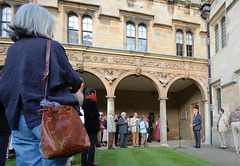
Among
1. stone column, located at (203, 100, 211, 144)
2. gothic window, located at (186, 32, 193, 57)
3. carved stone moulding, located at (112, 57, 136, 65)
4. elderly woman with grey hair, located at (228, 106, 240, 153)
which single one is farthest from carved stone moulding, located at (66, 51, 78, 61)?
stone column, located at (203, 100, 211, 144)

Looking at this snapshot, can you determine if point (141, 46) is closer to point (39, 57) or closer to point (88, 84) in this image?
point (88, 84)

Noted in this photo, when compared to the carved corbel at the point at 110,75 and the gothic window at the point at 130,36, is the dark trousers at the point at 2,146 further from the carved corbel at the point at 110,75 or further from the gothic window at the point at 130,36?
the gothic window at the point at 130,36

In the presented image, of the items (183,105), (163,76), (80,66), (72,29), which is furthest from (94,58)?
(183,105)

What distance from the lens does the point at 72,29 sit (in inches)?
484

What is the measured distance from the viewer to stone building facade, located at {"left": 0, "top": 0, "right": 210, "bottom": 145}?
39.3 ft

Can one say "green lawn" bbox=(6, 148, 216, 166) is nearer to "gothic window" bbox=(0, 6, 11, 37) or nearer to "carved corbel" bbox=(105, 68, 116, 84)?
"carved corbel" bbox=(105, 68, 116, 84)

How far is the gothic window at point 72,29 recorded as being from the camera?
12273 mm

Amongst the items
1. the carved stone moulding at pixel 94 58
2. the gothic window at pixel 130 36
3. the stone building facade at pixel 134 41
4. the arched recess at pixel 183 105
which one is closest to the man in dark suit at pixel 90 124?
the stone building facade at pixel 134 41

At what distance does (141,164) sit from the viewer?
6.07m

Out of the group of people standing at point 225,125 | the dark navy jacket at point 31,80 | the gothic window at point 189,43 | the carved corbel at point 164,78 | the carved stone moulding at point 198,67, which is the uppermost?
the gothic window at point 189,43

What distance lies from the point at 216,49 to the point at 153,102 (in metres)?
7.95

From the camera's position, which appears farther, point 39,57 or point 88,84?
point 88,84

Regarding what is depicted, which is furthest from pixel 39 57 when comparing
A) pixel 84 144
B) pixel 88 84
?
pixel 88 84

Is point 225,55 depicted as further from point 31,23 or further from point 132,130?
point 31,23
